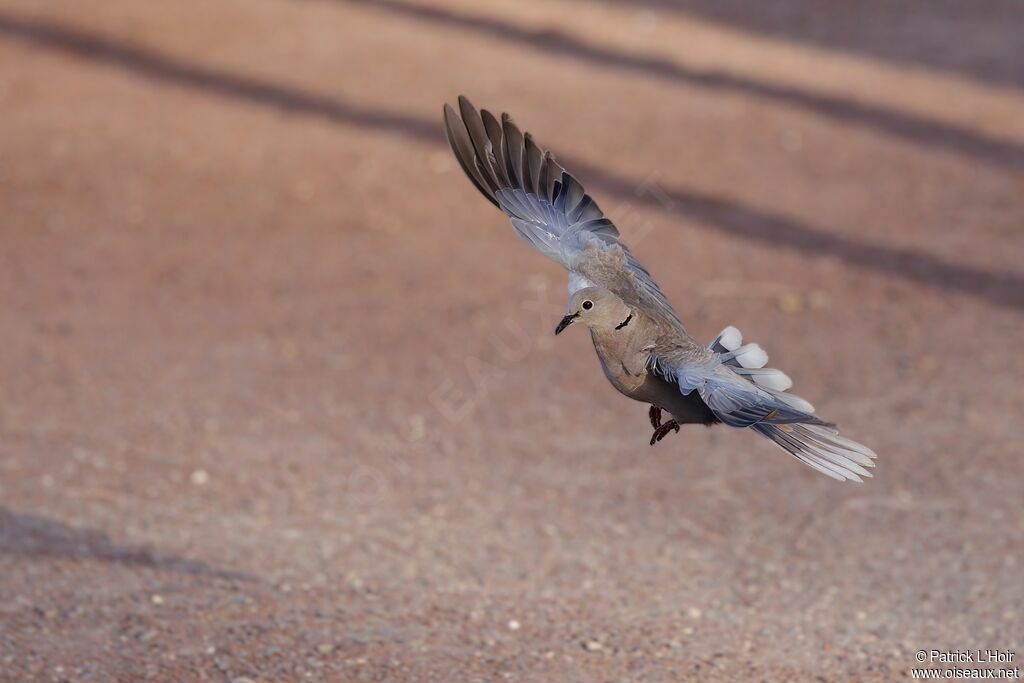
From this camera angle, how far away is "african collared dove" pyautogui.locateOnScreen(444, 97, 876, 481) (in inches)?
129

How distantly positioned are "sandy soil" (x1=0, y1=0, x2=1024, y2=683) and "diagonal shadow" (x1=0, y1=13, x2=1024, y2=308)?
0.13 feet

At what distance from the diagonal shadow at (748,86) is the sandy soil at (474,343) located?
0.04 m

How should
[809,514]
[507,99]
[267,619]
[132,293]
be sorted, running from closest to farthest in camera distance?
[267,619] → [809,514] → [132,293] → [507,99]

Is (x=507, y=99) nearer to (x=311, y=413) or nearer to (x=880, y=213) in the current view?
(x=880, y=213)

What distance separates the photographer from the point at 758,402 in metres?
3.30

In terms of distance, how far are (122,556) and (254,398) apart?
184 cm

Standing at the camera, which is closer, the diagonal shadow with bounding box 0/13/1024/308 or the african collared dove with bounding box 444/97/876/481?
the african collared dove with bounding box 444/97/876/481

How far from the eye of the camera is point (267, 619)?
5121 millimetres

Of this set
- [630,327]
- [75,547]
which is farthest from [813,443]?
[75,547]

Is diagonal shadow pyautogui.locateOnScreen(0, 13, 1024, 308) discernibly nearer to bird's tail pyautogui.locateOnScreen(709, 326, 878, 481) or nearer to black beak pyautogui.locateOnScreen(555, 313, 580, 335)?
bird's tail pyautogui.locateOnScreen(709, 326, 878, 481)

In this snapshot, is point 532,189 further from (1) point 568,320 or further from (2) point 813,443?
(2) point 813,443

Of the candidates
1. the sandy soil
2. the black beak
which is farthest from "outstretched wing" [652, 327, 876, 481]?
the sandy soil

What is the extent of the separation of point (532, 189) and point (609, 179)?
6.27 meters

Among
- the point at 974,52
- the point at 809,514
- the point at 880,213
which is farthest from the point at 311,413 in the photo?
the point at 974,52
